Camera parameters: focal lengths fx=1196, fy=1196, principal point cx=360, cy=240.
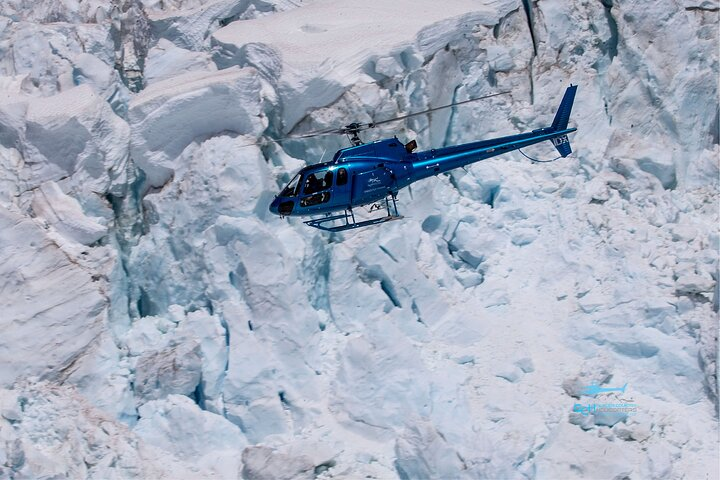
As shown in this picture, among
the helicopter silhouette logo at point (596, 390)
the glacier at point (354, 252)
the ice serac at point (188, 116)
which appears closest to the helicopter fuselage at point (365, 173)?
the glacier at point (354, 252)

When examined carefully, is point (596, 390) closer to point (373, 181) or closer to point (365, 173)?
point (373, 181)

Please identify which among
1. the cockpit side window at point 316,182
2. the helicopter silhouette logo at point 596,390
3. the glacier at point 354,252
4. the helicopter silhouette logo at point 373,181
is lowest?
the helicopter silhouette logo at point 596,390

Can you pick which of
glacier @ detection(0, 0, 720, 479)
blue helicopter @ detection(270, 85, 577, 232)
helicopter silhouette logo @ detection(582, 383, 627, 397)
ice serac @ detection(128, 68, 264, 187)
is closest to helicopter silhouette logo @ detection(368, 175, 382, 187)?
blue helicopter @ detection(270, 85, 577, 232)

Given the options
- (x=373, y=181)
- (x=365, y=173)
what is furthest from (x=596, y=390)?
(x=365, y=173)

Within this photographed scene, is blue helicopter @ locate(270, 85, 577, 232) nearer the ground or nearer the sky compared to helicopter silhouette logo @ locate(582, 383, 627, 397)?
nearer the sky

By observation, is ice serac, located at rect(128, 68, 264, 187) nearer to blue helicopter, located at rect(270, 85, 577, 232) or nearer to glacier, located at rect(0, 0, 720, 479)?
glacier, located at rect(0, 0, 720, 479)

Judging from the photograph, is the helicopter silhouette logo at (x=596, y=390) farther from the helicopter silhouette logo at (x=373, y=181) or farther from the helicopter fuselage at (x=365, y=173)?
the helicopter silhouette logo at (x=373, y=181)

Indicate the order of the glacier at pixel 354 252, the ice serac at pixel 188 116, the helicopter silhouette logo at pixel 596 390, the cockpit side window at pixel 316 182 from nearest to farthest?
the cockpit side window at pixel 316 182 → the glacier at pixel 354 252 → the helicopter silhouette logo at pixel 596 390 → the ice serac at pixel 188 116
